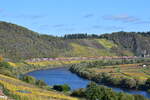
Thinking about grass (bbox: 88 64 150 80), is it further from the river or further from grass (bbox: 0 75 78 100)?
grass (bbox: 0 75 78 100)

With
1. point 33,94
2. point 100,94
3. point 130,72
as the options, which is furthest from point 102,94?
point 130,72

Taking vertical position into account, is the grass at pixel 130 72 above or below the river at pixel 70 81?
above

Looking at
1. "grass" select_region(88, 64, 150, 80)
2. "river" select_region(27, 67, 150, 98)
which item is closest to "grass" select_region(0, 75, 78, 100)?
"river" select_region(27, 67, 150, 98)

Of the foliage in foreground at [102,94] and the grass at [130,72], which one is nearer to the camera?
the foliage in foreground at [102,94]

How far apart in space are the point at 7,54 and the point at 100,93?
132540mm

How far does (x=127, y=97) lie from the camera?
186 feet

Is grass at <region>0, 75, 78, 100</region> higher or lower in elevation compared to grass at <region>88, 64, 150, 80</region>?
higher

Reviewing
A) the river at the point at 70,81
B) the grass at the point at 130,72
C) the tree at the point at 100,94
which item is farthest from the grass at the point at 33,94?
the grass at the point at 130,72

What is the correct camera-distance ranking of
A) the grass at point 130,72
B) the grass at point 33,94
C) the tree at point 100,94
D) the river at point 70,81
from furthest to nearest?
the grass at point 130,72 < the river at point 70,81 < the tree at point 100,94 < the grass at point 33,94

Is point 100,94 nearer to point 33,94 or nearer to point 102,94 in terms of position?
point 102,94

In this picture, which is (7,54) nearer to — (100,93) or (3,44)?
(3,44)

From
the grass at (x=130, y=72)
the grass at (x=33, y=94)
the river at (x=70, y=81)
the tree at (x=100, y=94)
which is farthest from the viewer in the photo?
the grass at (x=130, y=72)

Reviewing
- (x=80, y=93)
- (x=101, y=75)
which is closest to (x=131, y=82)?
(x=101, y=75)

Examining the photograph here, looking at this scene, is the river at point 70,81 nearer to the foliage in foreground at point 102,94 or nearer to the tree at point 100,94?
the foliage in foreground at point 102,94
